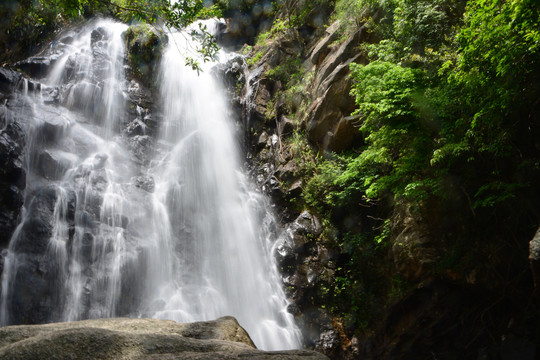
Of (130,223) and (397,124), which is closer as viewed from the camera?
(397,124)

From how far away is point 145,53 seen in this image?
17.8 m

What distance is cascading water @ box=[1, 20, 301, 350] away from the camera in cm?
962

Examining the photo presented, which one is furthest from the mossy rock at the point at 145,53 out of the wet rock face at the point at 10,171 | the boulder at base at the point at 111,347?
the boulder at base at the point at 111,347

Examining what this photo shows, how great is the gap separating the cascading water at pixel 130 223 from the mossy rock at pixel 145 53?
1.23 m

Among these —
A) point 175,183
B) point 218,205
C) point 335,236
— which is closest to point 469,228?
point 335,236

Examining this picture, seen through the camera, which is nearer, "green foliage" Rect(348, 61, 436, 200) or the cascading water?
"green foliage" Rect(348, 61, 436, 200)

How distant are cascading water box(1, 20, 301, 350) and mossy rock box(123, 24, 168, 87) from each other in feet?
4.02

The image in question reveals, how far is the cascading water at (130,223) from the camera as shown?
962cm

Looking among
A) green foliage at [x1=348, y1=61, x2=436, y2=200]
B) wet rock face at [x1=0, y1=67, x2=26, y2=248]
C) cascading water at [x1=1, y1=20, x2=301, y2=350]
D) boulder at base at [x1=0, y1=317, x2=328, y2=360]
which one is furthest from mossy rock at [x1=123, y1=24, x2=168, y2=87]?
boulder at base at [x1=0, y1=317, x2=328, y2=360]

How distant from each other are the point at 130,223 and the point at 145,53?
401 inches

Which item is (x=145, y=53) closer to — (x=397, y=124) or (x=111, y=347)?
(x=397, y=124)

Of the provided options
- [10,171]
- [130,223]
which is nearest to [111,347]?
[130,223]

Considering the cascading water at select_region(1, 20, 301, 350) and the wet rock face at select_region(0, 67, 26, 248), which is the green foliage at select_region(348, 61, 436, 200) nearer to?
the cascading water at select_region(1, 20, 301, 350)

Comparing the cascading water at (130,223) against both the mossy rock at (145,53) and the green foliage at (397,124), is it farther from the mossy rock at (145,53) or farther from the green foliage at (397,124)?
the green foliage at (397,124)
